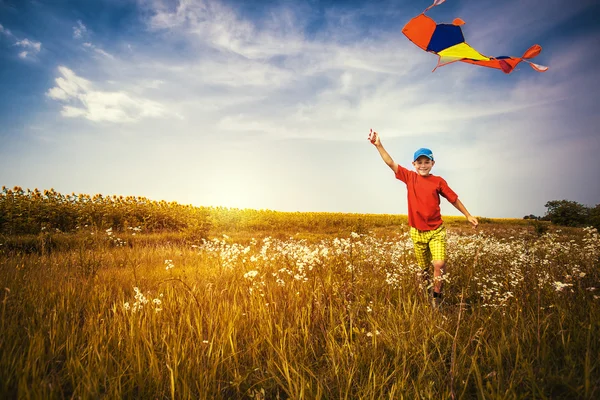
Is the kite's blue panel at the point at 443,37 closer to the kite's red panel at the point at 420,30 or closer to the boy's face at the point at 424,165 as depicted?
the kite's red panel at the point at 420,30

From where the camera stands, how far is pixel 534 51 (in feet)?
12.6

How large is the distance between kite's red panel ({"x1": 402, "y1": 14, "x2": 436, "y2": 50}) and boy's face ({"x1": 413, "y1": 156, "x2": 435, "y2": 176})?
1.70 metres

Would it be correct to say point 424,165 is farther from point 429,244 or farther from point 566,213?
point 566,213

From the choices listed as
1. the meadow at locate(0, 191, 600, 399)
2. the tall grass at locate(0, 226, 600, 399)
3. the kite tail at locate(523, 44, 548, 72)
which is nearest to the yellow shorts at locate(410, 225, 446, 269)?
the meadow at locate(0, 191, 600, 399)

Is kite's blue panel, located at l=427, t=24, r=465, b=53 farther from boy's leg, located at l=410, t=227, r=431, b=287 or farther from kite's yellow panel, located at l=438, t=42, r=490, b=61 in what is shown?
boy's leg, located at l=410, t=227, r=431, b=287

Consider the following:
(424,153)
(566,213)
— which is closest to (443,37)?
(424,153)

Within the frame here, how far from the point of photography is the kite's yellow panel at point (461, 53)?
4308 millimetres

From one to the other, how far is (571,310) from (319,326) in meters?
2.90

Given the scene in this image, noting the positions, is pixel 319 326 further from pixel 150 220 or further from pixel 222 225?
pixel 222 225

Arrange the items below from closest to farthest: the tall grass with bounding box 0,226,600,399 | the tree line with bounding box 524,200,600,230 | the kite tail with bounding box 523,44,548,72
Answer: the tall grass with bounding box 0,226,600,399 → the kite tail with bounding box 523,44,548,72 → the tree line with bounding box 524,200,600,230

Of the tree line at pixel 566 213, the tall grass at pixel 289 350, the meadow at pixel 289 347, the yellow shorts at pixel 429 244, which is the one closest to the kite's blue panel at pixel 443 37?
the yellow shorts at pixel 429 244

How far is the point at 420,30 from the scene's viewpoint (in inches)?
178

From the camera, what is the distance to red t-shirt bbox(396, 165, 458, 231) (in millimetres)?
4695

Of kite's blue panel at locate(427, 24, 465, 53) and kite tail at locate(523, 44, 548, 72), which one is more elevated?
kite's blue panel at locate(427, 24, 465, 53)
